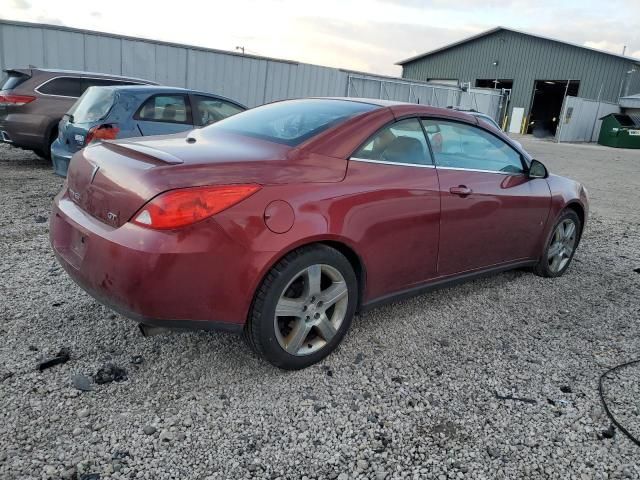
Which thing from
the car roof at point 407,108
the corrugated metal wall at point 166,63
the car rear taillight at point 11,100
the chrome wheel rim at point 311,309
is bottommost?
the chrome wheel rim at point 311,309

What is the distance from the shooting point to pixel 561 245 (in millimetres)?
4695

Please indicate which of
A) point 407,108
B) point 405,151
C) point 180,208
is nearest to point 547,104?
point 407,108

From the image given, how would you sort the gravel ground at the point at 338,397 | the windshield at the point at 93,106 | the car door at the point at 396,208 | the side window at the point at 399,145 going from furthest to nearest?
1. the windshield at the point at 93,106
2. the side window at the point at 399,145
3. the car door at the point at 396,208
4. the gravel ground at the point at 338,397

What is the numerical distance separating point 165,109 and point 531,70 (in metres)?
33.0

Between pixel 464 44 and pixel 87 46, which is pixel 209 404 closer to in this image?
pixel 87 46

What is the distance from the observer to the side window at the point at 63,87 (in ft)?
27.6

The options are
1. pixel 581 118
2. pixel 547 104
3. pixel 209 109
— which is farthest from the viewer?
pixel 547 104

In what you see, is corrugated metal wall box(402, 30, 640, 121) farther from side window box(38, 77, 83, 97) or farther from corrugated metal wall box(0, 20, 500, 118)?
side window box(38, 77, 83, 97)

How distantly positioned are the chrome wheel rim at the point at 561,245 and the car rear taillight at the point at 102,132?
5.29m

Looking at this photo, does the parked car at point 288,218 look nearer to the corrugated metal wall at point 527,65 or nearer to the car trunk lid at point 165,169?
the car trunk lid at point 165,169

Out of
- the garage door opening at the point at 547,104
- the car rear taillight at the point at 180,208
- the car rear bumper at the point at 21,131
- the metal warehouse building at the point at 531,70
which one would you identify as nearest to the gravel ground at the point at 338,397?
the car rear taillight at the point at 180,208

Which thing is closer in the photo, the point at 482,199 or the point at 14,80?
the point at 482,199

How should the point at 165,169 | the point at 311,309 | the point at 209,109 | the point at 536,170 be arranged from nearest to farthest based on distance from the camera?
the point at 165,169 < the point at 311,309 < the point at 536,170 < the point at 209,109

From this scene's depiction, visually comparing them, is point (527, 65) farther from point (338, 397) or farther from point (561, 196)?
point (338, 397)
